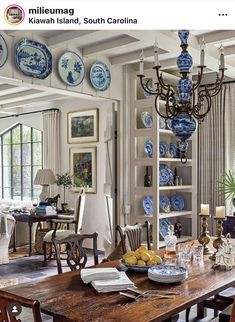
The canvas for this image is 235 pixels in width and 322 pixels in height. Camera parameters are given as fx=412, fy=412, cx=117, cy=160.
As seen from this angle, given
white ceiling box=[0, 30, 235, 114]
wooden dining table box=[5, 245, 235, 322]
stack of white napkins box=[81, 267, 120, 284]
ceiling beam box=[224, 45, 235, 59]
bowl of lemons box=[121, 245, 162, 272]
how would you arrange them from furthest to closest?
ceiling beam box=[224, 45, 235, 59], white ceiling box=[0, 30, 235, 114], bowl of lemons box=[121, 245, 162, 272], stack of white napkins box=[81, 267, 120, 284], wooden dining table box=[5, 245, 235, 322]

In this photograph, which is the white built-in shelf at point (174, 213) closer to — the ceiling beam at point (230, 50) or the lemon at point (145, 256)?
the ceiling beam at point (230, 50)

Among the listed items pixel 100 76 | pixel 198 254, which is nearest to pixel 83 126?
pixel 100 76

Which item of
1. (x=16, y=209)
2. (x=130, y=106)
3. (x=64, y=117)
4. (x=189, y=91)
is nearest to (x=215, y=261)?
(x=189, y=91)

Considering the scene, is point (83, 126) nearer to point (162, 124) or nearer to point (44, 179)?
point (44, 179)

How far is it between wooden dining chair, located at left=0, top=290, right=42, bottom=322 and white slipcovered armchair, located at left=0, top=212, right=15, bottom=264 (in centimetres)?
414

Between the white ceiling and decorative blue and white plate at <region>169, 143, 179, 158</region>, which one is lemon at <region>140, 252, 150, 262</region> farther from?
decorative blue and white plate at <region>169, 143, 179, 158</region>

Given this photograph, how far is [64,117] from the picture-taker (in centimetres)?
732

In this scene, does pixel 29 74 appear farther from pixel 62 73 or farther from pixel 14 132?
pixel 14 132

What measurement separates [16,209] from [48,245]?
944mm

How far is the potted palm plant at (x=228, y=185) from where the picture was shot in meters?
4.93

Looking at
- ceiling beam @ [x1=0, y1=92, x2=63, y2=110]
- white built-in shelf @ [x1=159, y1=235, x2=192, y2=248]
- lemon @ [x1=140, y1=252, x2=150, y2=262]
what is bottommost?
white built-in shelf @ [x1=159, y1=235, x2=192, y2=248]

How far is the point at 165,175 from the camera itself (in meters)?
5.35
